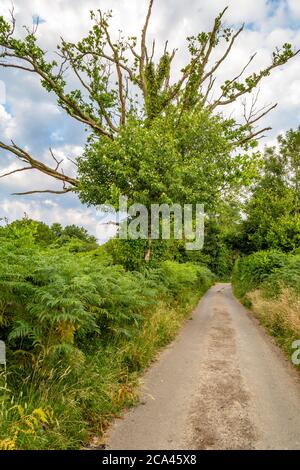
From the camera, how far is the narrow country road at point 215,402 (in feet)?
14.2

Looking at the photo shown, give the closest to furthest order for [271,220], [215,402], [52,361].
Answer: [52,361]
[215,402]
[271,220]

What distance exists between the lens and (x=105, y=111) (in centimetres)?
2012

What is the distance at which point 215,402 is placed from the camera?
550cm

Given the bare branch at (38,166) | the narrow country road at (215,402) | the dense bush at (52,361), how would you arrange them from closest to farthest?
the dense bush at (52,361)
the narrow country road at (215,402)
the bare branch at (38,166)

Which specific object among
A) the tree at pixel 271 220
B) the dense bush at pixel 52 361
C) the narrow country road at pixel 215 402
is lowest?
the narrow country road at pixel 215 402

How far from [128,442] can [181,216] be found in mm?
9825

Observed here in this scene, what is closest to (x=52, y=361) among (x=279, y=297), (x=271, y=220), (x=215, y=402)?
(x=215, y=402)

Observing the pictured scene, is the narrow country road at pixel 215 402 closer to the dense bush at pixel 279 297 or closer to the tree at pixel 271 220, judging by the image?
the dense bush at pixel 279 297

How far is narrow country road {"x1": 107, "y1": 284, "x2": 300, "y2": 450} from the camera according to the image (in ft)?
14.2

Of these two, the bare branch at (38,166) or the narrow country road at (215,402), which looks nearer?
the narrow country road at (215,402)

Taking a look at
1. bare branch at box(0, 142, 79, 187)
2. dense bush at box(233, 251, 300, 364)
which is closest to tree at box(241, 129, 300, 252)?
dense bush at box(233, 251, 300, 364)

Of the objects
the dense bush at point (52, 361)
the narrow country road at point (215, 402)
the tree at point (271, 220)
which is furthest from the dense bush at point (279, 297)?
the dense bush at point (52, 361)

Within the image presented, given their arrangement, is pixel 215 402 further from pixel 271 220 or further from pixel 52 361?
pixel 271 220
